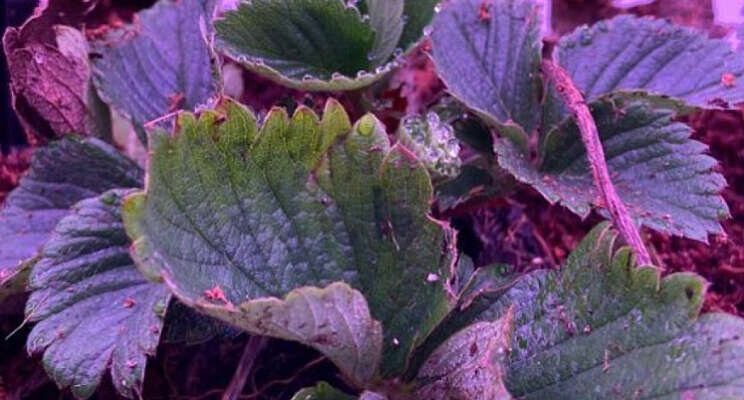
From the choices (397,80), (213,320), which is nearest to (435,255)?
(213,320)

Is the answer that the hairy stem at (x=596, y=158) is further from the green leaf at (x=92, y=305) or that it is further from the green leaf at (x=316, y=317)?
the green leaf at (x=92, y=305)

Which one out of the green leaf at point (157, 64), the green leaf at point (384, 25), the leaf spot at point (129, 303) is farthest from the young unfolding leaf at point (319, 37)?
the leaf spot at point (129, 303)

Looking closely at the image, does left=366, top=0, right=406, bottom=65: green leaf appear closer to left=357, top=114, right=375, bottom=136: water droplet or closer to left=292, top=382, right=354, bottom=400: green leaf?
left=357, top=114, right=375, bottom=136: water droplet

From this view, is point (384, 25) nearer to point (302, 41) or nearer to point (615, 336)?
point (302, 41)

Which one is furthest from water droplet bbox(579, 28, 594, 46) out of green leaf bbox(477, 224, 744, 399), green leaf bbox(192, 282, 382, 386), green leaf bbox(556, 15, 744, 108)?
green leaf bbox(192, 282, 382, 386)

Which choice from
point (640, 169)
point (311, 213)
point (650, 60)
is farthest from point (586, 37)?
point (311, 213)

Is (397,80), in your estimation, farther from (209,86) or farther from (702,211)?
(702,211)
